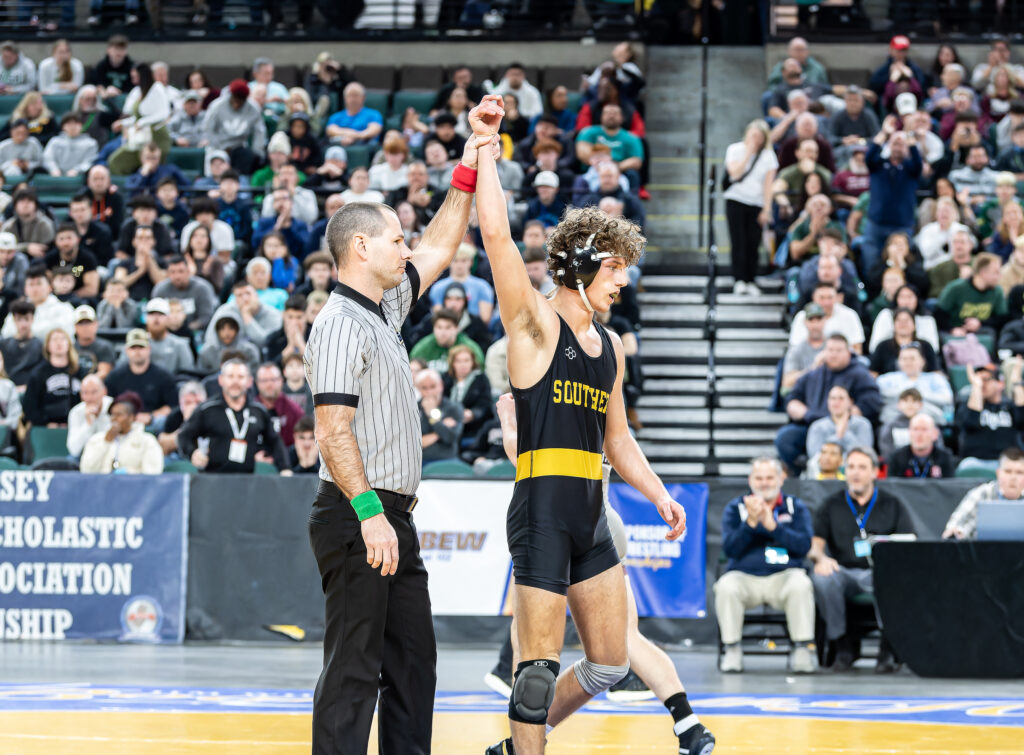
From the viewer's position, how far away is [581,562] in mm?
5984

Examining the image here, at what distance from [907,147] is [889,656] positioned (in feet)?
22.0

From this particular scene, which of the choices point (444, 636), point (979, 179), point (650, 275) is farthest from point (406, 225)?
point (979, 179)

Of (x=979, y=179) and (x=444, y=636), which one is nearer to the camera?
(x=444, y=636)

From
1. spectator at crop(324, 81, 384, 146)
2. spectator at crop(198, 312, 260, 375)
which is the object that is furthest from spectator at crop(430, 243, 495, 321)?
spectator at crop(324, 81, 384, 146)

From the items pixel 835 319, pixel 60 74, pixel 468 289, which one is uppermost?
pixel 60 74

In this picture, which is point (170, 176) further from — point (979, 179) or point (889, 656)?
point (889, 656)

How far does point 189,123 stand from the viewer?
66.6ft

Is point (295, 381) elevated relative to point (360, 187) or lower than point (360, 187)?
lower

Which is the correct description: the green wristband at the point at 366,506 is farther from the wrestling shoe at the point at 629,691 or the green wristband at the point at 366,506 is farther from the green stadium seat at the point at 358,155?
the green stadium seat at the point at 358,155

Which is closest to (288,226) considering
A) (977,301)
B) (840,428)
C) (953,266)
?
(840,428)

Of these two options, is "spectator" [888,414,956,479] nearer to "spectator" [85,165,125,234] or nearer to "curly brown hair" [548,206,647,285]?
"curly brown hair" [548,206,647,285]

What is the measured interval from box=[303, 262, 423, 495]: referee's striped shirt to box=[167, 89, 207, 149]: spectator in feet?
49.5

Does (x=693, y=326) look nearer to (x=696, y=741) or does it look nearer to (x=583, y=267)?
(x=696, y=741)

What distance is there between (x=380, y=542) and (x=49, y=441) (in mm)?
10067
